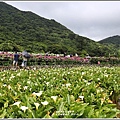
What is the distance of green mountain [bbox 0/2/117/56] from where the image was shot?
4156cm

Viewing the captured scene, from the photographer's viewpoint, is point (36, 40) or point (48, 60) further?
point (36, 40)

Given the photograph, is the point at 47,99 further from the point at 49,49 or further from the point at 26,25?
the point at 26,25

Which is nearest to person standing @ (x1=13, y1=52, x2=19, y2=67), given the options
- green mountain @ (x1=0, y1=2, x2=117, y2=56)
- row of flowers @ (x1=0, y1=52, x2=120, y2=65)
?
row of flowers @ (x1=0, y1=52, x2=120, y2=65)

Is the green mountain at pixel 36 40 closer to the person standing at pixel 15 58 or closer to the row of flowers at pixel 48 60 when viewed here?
the row of flowers at pixel 48 60

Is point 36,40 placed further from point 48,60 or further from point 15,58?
point 15,58

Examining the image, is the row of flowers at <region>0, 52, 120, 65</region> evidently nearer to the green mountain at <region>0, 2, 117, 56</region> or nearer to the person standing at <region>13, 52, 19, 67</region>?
the person standing at <region>13, 52, 19, 67</region>

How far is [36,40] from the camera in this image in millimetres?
51938

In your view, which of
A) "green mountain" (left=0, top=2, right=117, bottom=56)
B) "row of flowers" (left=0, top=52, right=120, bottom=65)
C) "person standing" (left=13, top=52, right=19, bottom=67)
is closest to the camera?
"person standing" (left=13, top=52, right=19, bottom=67)

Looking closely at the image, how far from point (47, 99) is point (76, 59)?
1885 cm

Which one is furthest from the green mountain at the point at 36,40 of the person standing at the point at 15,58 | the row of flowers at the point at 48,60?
the person standing at the point at 15,58

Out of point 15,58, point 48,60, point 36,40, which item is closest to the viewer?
point 15,58

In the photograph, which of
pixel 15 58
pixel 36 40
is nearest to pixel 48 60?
pixel 15 58

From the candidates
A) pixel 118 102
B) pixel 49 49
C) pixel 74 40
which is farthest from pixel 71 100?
pixel 74 40

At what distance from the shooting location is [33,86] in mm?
4031
